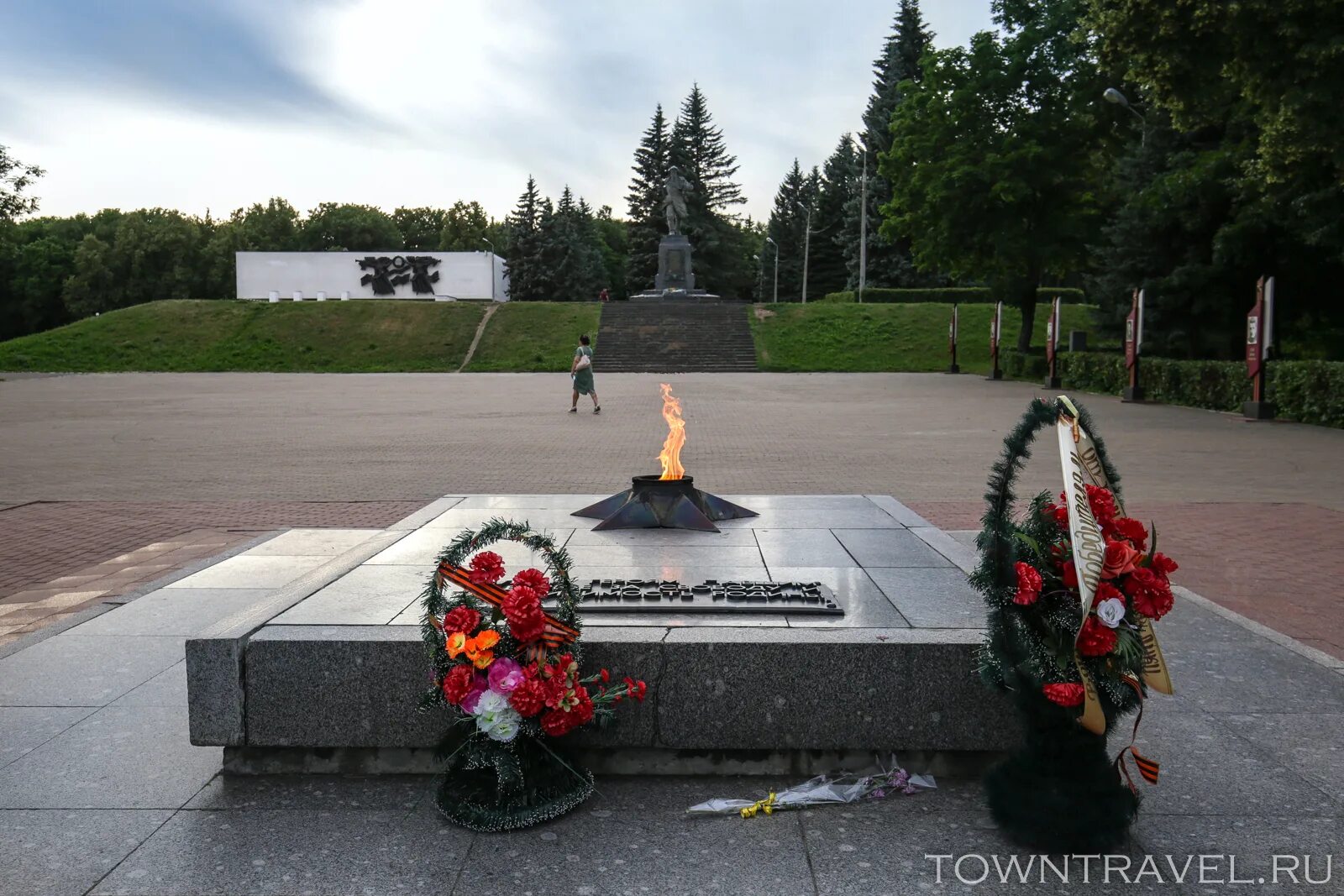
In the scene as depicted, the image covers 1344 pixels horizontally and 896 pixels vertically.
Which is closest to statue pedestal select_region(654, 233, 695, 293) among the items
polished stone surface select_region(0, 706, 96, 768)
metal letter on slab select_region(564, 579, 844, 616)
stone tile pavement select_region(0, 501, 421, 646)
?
stone tile pavement select_region(0, 501, 421, 646)

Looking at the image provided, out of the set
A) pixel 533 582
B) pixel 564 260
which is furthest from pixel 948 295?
pixel 533 582

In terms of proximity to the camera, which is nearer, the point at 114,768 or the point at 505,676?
the point at 505,676

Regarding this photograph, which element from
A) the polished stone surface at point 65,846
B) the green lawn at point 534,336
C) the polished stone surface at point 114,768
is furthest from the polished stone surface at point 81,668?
the green lawn at point 534,336

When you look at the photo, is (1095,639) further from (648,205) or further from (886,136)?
(648,205)

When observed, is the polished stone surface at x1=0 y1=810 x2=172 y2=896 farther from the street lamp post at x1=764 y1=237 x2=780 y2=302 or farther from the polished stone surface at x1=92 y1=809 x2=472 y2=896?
the street lamp post at x1=764 y1=237 x2=780 y2=302

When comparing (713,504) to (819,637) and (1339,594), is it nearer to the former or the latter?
(819,637)

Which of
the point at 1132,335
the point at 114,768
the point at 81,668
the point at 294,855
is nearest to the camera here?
the point at 294,855

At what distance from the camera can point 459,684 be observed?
11.4 ft

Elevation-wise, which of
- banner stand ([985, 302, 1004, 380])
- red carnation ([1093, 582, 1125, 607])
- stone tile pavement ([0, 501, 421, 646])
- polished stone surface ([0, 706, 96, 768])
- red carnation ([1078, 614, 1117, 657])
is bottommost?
stone tile pavement ([0, 501, 421, 646])

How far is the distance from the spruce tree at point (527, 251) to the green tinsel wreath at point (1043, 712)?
240 feet

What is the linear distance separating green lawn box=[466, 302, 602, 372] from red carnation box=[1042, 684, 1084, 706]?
39290mm

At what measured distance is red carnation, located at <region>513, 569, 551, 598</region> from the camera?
361 cm

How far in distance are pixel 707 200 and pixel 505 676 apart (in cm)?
8407

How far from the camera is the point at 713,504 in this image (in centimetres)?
709
